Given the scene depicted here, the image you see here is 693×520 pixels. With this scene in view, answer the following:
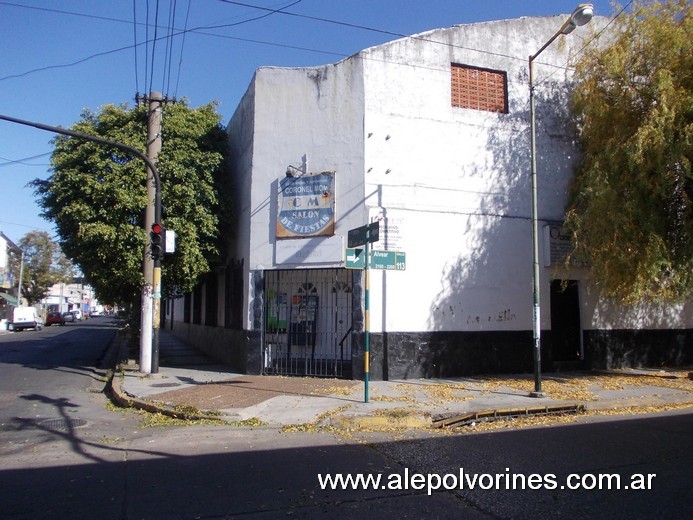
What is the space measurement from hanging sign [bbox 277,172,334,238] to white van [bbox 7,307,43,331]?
128 feet

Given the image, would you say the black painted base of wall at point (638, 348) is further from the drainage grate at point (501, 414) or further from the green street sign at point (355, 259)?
the green street sign at point (355, 259)

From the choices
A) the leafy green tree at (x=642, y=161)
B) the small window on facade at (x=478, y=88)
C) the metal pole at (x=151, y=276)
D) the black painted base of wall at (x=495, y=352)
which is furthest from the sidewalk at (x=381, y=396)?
the small window on facade at (x=478, y=88)

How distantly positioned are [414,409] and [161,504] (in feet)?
16.3

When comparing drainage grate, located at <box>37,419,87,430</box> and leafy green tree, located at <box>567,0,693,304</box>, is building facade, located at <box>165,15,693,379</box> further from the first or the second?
drainage grate, located at <box>37,419,87,430</box>

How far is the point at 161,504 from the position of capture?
4.89 m

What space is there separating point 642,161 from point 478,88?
188 inches

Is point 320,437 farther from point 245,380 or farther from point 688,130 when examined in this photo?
point 688,130

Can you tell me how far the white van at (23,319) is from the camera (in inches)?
1688

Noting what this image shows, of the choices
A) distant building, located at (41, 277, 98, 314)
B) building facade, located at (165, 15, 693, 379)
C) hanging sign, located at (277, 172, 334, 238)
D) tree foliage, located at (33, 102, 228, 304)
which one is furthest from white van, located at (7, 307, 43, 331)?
hanging sign, located at (277, 172, 334, 238)

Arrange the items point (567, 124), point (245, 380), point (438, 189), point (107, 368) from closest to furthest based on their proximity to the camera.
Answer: point (245, 380) < point (438, 189) < point (567, 124) < point (107, 368)

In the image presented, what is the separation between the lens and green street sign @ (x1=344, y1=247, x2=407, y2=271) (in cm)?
962

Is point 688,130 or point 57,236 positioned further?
point 57,236

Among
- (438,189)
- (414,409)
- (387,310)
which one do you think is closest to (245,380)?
(387,310)

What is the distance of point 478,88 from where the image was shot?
1373 cm
